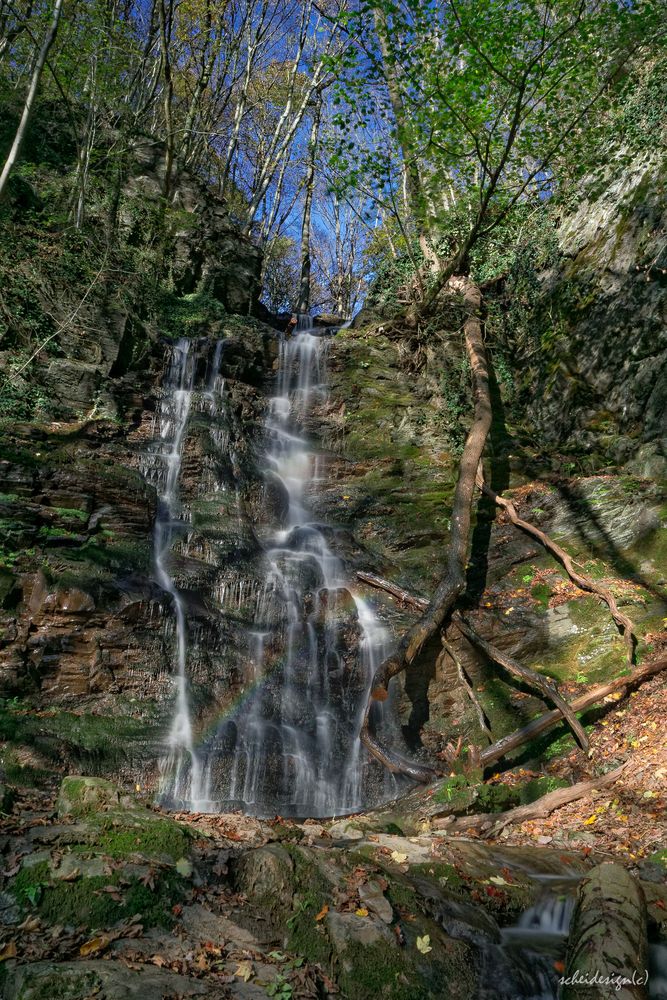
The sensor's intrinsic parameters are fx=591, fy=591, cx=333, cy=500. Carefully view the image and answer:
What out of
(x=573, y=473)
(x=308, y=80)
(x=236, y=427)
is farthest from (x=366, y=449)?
(x=308, y=80)

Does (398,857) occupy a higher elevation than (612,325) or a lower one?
lower

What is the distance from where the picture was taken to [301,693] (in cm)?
830

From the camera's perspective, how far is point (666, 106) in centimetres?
1155

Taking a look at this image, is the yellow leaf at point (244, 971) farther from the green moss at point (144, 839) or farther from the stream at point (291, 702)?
the stream at point (291, 702)

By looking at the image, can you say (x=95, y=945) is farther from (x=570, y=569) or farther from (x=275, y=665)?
(x=570, y=569)

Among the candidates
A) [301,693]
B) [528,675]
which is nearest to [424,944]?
[528,675]

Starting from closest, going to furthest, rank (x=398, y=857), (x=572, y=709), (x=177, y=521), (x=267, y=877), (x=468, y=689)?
(x=267, y=877) → (x=398, y=857) → (x=572, y=709) → (x=468, y=689) → (x=177, y=521)

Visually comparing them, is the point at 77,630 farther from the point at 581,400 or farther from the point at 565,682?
the point at 581,400

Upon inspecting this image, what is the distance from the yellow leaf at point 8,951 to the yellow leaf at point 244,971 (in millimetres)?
1109

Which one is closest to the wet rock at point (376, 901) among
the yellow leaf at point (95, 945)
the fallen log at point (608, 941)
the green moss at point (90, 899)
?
the fallen log at point (608, 941)

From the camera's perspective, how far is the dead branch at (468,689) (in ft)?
25.1

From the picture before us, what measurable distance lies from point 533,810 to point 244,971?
3.90 meters

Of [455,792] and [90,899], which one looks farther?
[455,792]

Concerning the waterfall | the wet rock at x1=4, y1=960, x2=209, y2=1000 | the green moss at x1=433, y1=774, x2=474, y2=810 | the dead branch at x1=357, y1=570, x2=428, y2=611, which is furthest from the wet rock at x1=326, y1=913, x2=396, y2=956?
the dead branch at x1=357, y1=570, x2=428, y2=611
